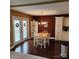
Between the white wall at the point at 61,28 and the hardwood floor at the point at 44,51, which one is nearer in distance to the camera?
the hardwood floor at the point at 44,51

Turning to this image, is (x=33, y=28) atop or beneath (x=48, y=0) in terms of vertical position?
beneath

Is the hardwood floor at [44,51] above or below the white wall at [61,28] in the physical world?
below

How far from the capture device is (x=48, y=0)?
360cm

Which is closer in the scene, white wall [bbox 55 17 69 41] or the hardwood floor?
the hardwood floor

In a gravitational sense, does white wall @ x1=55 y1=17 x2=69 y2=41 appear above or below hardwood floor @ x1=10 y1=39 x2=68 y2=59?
above

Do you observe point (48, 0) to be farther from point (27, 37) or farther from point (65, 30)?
point (27, 37)

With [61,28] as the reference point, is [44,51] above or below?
below
